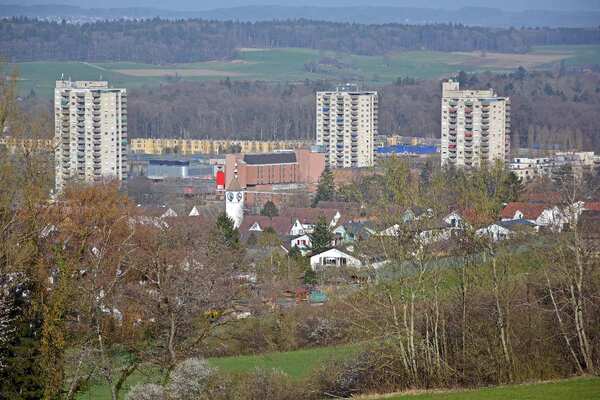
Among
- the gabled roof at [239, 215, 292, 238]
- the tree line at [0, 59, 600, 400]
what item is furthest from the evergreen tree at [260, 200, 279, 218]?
the tree line at [0, 59, 600, 400]

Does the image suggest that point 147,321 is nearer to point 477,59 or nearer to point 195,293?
point 195,293

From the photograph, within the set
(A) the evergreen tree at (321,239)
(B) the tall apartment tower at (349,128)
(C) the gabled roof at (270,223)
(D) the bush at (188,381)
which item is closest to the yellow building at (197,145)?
(B) the tall apartment tower at (349,128)

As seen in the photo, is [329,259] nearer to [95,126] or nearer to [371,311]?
[371,311]

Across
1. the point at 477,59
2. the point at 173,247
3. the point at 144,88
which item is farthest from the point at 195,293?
the point at 477,59

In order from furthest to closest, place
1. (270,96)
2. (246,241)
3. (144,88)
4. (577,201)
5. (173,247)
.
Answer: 1. (144,88)
2. (270,96)
3. (246,241)
4. (173,247)
5. (577,201)

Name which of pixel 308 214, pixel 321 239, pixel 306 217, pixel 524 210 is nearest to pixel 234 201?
pixel 306 217

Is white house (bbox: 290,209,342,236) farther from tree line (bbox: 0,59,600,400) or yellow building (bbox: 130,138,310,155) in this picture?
yellow building (bbox: 130,138,310,155)
